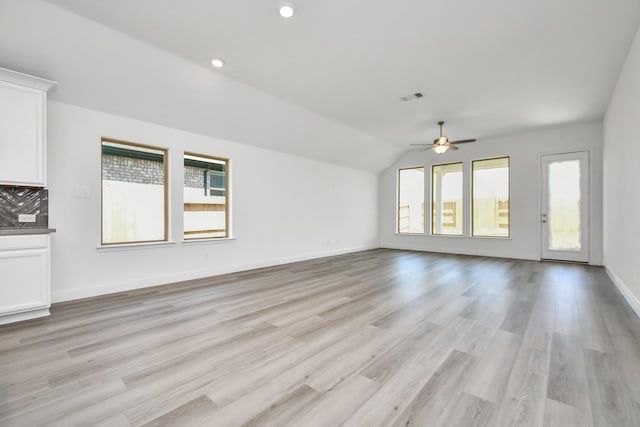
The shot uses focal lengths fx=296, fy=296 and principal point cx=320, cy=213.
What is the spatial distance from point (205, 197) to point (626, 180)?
19.6ft

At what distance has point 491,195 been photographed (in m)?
Answer: 7.36

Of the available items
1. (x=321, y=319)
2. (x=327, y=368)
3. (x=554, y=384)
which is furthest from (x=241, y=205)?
(x=554, y=384)

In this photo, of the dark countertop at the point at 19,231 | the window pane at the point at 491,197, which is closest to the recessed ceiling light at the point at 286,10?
the dark countertop at the point at 19,231

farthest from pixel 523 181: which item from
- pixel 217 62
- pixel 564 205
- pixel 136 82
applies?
pixel 136 82

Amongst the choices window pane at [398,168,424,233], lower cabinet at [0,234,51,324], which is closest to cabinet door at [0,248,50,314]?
lower cabinet at [0,234,51,324]

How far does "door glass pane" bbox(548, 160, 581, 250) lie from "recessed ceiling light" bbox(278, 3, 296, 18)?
6663 mm

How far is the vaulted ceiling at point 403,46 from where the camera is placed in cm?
273

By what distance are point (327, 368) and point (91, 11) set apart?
3724mm

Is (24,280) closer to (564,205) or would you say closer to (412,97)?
(412,97)

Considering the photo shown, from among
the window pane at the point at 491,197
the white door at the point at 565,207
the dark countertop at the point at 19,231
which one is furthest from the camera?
the window pane at the point at 491,197

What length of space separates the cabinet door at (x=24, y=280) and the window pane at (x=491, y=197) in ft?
26.7

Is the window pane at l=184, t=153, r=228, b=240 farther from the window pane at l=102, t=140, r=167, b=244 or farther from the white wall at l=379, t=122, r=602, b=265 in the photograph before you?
the white wall at l=379, t=122, r=602, b=265

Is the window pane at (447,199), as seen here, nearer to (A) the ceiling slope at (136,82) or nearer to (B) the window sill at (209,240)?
(A) the ceiling slope at (136,82)

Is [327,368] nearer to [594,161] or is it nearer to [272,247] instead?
[272,247]
